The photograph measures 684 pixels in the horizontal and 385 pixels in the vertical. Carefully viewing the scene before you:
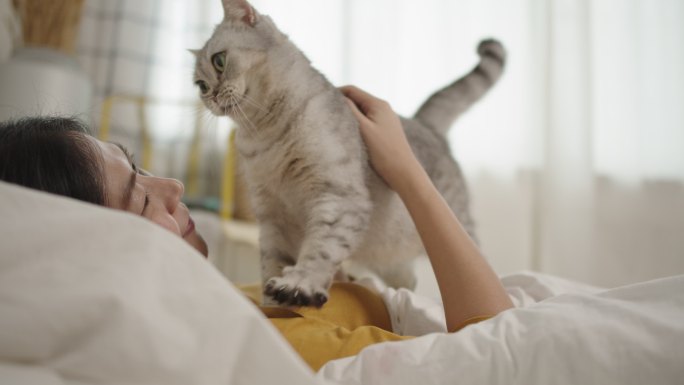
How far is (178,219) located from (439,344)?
1.56 ft

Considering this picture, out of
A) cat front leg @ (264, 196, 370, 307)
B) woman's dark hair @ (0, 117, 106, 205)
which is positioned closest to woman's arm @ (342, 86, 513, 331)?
cat front leg @ (264, 196, 370, 307)

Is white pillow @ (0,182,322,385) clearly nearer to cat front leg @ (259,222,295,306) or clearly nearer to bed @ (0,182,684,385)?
bed @ (0,182,684,385)

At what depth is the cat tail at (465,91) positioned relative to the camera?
1.50 meters

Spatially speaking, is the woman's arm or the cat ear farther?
the cat ear

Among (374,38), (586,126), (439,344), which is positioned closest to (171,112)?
(374,38)

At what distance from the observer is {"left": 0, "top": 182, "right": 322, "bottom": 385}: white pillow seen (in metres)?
0.34

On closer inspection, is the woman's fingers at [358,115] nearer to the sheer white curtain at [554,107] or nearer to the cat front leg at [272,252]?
the cat front leg at [272,252]

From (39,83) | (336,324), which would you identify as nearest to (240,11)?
(336,324)

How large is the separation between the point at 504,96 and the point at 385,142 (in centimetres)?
141

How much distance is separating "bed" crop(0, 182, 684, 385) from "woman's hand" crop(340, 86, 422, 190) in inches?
20.0

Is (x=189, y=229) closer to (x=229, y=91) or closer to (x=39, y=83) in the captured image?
(x=229, y=91)

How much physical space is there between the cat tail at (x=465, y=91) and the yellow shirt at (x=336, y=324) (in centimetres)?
77

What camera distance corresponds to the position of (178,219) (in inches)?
30.7

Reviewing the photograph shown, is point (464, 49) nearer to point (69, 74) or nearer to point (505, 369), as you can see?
point (69, 74)
